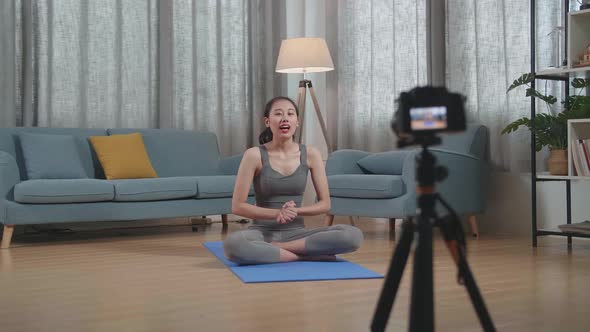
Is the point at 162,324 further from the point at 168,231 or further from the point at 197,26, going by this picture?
the point at 197,26

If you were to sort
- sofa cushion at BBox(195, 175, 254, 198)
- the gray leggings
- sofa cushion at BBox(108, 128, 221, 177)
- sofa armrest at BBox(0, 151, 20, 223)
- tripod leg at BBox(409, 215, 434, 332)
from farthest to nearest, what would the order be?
sofa cushion at BBox(108, 128, 221, 177) < sofa cushion at BBox(195, 175, 254, 198) < sofa armrest at BBox(0, 151, 20, 223) < the gray leggings < tripod leg at BBox(409, 215, 434, 332)

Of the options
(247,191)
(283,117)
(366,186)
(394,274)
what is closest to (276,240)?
(247,191)

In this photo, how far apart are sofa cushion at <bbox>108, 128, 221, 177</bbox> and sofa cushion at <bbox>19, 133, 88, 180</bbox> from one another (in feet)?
1.72

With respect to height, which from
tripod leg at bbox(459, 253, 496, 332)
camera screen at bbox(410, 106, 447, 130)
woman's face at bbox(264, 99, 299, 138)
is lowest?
tripod leg at bbox(459, 253, 496, 332)

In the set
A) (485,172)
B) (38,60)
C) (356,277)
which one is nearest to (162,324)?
(356,277)

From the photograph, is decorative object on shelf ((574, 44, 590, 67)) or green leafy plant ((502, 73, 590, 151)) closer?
decorative object on shelf ((574, 44, 590, 67))

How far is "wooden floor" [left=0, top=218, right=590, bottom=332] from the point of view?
2170mm

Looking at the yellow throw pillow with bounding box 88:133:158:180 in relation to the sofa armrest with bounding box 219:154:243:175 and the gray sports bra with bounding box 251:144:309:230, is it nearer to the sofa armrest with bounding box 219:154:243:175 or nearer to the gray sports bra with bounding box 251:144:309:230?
the sofa armrest with bounding box 219:154:243:175

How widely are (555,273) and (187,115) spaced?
3587 millimetres

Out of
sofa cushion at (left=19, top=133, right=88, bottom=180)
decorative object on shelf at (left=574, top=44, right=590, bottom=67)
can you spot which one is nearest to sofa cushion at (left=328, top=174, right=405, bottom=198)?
decorative object on shelf at (left=574, top=44, right=590, bottom=67)

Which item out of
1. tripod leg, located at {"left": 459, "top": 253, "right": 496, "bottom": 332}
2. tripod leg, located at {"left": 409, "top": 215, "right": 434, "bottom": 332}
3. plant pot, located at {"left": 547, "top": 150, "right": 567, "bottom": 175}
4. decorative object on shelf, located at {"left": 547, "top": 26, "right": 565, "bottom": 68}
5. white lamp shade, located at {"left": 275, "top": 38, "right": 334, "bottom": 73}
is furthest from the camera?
white lamp shade, located at {"left": 275, "top": 38, "right": 334, "bottom": 73}

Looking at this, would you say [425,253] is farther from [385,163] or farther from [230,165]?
[230,165]

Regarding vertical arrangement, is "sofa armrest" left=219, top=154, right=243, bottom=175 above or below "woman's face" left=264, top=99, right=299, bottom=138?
below

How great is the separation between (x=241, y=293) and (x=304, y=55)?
3259 mm
